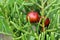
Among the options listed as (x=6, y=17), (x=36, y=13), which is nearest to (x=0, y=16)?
(x=6, y=17)

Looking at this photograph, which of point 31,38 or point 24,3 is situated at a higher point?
point 24,3

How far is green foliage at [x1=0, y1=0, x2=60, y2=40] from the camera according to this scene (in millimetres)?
604

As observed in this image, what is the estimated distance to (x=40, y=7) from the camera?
2.03 feet

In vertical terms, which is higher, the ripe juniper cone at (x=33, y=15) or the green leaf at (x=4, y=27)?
the ripe juniper cone at (x=33, y=15)

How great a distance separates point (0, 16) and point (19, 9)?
7 centimetres

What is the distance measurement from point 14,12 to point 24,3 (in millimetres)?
62

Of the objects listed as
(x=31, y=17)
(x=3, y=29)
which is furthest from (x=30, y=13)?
(x=3, y=29)

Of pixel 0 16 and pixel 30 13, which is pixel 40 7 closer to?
pixel 30 13

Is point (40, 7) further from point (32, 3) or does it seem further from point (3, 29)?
point (3, 29)

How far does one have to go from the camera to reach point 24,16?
2.14 ft

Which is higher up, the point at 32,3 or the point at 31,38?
the point at 32,3

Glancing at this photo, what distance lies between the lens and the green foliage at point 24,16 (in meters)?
0.60

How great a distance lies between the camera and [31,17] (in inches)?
23.8

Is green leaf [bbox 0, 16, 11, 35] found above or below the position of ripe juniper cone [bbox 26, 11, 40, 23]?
below
